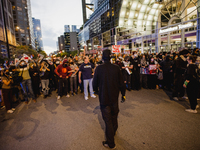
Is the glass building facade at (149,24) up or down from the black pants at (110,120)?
up

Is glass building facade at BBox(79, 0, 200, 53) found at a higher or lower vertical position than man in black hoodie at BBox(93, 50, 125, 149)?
higher

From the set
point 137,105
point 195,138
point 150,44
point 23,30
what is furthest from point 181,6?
point 23,30

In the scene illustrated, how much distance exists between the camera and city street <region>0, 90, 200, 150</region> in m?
2.72

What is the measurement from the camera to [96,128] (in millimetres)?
3381

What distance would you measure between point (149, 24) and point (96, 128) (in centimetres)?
3641

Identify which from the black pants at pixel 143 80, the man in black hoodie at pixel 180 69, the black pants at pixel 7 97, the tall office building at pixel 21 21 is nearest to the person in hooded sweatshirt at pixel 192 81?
the man in black hoodie at pixel 180 69

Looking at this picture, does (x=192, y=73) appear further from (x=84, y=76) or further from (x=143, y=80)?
(x=84, y=76)

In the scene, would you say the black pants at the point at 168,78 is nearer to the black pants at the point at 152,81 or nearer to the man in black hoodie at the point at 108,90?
the black pants at the point at 152,81

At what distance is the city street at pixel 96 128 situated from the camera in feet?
8.92

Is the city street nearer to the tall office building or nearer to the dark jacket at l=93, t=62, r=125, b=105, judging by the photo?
the dark jacket at l=93, t=62, r=125, b=105

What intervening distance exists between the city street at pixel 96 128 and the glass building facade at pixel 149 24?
15.5 meters

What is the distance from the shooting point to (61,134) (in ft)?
10.6

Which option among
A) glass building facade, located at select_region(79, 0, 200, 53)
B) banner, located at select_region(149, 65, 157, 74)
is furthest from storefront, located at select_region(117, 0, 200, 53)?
banner, located at select_region(149, 65, 157, 74)

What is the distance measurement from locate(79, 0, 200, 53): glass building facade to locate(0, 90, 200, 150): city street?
1550 centimetres
